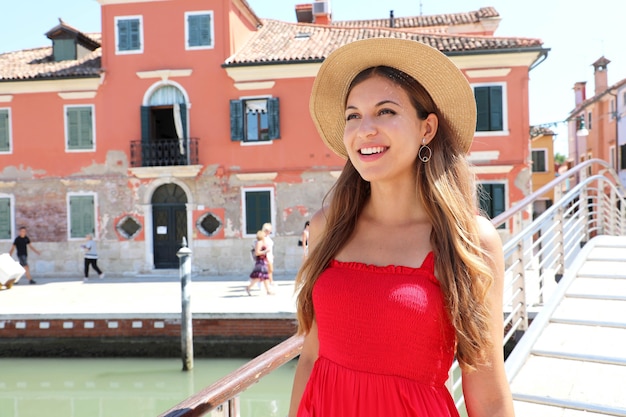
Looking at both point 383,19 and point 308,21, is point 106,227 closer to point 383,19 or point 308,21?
point 308,21

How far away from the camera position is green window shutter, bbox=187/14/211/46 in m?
16.9

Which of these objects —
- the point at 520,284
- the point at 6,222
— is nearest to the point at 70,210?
the point at 6,222

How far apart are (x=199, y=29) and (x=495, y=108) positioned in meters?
8.45

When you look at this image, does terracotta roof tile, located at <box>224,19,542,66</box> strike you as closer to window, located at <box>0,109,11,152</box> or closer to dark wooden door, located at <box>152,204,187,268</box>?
dark wooden door, located at <box>152,204,187,268</box>

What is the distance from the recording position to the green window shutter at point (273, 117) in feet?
54.0

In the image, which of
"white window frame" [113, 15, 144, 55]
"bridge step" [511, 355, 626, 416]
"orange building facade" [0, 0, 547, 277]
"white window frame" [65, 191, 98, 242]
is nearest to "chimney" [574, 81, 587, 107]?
"orange building facade" [0, 0, 547, 277]

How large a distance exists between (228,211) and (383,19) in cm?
1106

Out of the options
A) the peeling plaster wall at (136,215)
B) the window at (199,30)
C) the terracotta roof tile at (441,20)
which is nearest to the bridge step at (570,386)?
the peeling plaster wall at (136,215)

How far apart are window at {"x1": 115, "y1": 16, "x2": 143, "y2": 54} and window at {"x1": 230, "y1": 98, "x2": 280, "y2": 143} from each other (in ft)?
10.9

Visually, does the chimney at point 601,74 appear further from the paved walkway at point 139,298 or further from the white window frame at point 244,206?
the paved walkway at point 139,298

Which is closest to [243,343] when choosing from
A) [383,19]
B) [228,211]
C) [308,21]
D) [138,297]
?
[138,297]

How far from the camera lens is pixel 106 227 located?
→ 17156mm

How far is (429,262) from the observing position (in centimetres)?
151

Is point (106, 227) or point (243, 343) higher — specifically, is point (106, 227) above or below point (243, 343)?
above
